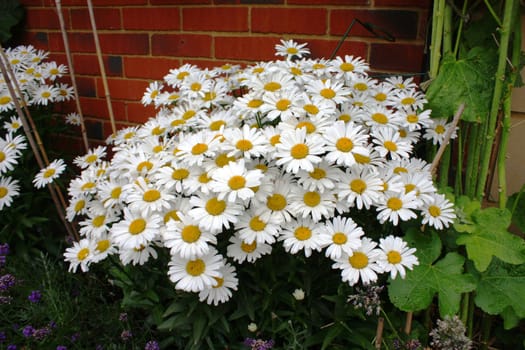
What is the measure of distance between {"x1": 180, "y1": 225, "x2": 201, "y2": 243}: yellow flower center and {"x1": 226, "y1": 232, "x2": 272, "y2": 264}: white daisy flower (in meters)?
0.10

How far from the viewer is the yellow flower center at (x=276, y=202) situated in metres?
1.27

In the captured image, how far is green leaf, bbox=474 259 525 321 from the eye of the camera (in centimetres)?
144

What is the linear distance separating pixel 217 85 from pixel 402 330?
3.62 ft

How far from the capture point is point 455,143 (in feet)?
5.94

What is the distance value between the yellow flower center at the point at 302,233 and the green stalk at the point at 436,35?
Answer: 2.50ft

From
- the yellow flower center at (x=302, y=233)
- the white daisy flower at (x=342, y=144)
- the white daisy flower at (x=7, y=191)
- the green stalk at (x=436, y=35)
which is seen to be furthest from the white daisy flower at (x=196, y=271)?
the white daisy flower at (x=7, y=191)

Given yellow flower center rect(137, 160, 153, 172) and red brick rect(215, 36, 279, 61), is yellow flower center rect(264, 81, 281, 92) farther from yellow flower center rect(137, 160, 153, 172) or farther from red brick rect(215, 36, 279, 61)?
red brick rect(215, 36, 279, 61)

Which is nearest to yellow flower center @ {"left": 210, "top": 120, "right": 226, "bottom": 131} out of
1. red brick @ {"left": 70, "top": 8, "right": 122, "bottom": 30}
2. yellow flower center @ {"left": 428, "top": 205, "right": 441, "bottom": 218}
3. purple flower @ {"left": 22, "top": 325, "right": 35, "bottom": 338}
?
yellow flower center @ {"left": 428, "top": 205, "right": 441, "bottom": 218}

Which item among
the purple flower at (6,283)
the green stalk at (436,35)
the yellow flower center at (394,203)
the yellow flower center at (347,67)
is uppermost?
the green stalk at (436,35)

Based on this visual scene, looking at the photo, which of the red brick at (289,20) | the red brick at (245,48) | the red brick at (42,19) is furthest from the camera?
the red brick at (42,19)

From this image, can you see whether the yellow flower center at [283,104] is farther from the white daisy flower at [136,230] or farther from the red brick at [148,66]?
the red brick at [148,66]

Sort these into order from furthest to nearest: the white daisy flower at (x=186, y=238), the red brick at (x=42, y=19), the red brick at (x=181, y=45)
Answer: the red brick at (x=42, y=19), the red brick at (x=181, y=45), the white daisy flower at (x=186, y=238)

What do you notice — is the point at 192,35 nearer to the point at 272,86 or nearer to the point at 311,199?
the point at 272,86

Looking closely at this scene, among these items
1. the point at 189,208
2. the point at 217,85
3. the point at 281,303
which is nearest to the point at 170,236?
the point at 189,208
